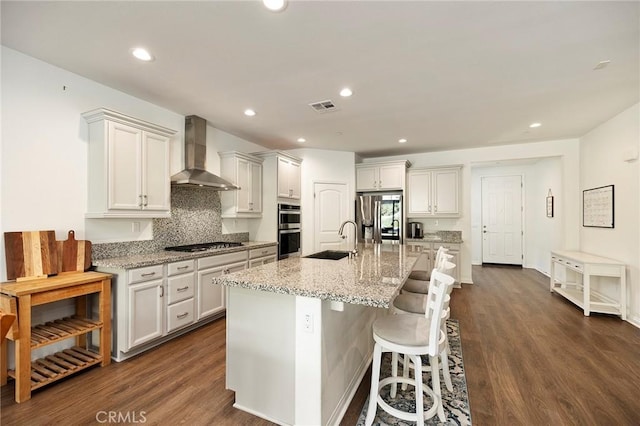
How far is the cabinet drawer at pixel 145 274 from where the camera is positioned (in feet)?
8.34

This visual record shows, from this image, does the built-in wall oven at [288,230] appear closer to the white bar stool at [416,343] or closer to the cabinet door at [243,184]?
the cabinet door at [243,184]

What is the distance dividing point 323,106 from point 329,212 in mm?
2467

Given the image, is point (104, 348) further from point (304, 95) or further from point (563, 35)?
point (563, 35)

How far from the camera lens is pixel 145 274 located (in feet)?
8.67

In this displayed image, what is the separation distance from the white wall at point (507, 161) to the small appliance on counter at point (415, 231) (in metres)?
0.27

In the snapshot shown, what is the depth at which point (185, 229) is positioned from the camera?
12.1ft

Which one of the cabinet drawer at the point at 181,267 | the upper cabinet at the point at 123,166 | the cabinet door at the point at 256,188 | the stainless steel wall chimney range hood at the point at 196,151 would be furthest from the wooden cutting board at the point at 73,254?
the cabinet door at the point at 256,188

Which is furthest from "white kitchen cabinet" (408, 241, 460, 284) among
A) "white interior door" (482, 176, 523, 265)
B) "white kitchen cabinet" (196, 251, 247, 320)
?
"white kitchen cabinet" (196, 251, 247, 320)

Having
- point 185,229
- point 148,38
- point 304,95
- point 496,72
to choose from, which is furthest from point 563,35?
point 185,229

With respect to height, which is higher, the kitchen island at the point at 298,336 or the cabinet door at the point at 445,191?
the cabinet door at the point at 445,191

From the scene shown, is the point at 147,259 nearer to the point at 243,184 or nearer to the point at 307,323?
the point at 243,184

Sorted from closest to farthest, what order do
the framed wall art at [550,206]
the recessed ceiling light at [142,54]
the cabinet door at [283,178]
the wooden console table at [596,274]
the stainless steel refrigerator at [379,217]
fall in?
the recessed ceiling light at [142,54] → the wooden console table at [596,274] → the cabinet door at [283,178] → the stainless steel refrigerator at [379,217] → the framed wall art at [550,206]

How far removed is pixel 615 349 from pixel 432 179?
3.44 m

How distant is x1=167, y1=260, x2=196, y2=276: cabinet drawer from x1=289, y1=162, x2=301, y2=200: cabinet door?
2.18 meters
